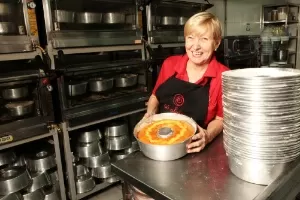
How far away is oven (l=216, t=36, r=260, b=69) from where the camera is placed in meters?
3.63

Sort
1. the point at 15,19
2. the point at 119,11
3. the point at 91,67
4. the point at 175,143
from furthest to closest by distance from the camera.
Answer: the point at 119,11 → the point at 91,67 → the point at 15,19 → the point at 175,143

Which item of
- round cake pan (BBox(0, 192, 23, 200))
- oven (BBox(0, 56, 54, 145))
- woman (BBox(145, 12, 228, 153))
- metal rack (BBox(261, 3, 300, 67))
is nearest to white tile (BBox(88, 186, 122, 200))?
round cake pan (BBox(0, 192, 23, 200))

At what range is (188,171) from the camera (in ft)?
3.21

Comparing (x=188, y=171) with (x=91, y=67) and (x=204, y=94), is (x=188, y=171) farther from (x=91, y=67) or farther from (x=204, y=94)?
(x=91, y=67)

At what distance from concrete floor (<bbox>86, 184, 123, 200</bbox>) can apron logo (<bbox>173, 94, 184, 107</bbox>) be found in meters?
1.36

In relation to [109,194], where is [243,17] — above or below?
above

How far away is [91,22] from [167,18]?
38.6 inches

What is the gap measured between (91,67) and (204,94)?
1.04 metres

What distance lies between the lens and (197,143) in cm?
110

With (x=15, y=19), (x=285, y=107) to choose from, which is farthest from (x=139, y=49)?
(x=285, y=107)

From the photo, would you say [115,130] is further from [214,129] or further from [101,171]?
[214,129]

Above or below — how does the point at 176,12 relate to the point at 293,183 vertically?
above

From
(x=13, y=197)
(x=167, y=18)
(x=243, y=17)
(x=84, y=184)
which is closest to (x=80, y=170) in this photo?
(x=84, y=184)

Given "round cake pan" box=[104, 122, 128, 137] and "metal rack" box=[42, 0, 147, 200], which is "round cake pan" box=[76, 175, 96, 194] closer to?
"metal rack" box=[42, 0, 147, 200]
